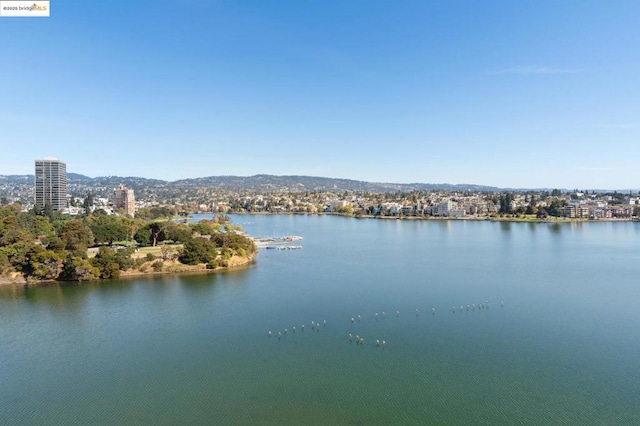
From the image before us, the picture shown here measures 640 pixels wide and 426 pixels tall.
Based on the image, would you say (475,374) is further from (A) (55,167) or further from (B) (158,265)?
(A) (55,167)

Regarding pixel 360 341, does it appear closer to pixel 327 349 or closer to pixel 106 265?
pixel 327 349

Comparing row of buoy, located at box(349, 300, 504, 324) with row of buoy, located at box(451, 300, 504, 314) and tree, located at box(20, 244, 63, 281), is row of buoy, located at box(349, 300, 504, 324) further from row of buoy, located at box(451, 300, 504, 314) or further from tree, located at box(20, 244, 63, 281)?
tree, located at box(20, 244, 63, 281)

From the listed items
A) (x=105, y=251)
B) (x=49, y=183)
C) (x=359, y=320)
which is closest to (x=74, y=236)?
(x=105, y=251)

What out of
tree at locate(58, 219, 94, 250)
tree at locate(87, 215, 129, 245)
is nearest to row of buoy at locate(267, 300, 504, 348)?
tree at locate(58, 219, 94, 250)

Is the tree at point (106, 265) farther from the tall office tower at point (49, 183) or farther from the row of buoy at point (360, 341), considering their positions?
the tall office tower at point (49, 183)

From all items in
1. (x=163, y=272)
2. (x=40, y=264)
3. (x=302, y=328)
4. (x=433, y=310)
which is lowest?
(x=302, y=328)

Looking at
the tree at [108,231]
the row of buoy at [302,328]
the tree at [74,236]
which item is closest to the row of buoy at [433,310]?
the row of buoy at [302,328]

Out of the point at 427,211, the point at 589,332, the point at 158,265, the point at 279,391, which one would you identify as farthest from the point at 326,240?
the point at 427,211
